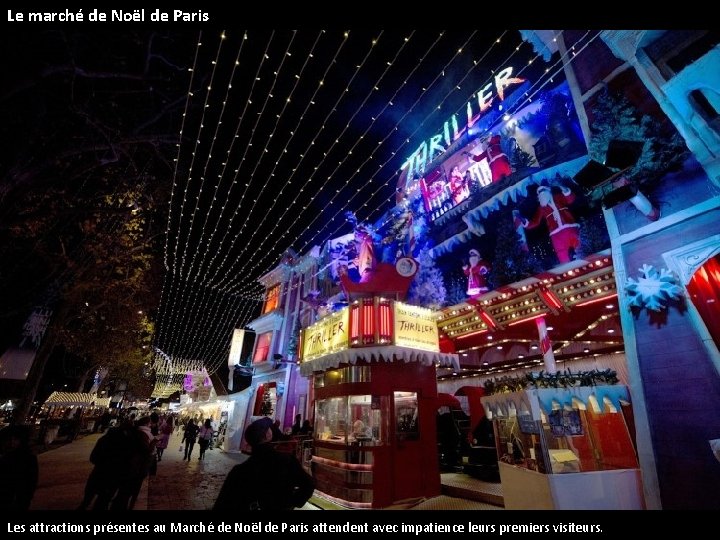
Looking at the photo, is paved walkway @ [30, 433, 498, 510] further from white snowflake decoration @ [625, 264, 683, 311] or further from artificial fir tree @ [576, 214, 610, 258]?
artificial fir tree @ [576, 214, 610, 258]

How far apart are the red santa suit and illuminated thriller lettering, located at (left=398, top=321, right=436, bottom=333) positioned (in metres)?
5.44

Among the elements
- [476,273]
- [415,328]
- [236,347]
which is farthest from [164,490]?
[236,347]

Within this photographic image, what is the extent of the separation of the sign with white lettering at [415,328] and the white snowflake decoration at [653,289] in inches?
197

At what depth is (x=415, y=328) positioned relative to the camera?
31.2ft

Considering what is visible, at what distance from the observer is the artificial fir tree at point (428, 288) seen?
11.5 metres

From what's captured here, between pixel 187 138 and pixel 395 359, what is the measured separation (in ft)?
27.2

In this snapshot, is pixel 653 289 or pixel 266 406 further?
pixel 266 406

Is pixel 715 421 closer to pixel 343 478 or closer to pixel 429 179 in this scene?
pixel 343 478

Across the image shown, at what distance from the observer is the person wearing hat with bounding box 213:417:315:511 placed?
2791 millimetres

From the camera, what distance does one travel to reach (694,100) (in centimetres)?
585

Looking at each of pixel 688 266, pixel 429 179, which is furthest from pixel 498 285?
pixel 429 179

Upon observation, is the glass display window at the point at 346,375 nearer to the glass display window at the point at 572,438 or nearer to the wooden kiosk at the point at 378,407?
the wooden kiosk at the point at 378,407

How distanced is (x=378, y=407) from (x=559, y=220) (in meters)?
7.08

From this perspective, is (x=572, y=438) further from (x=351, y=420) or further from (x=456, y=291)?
(x=456, y=291)
